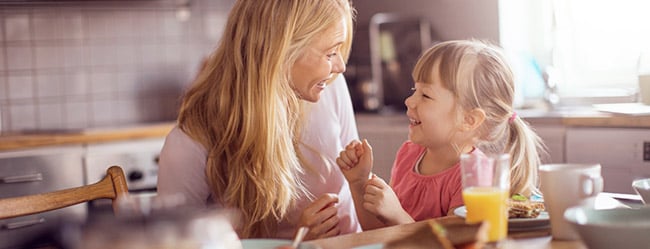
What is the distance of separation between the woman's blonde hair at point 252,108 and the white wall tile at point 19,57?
2189 mm

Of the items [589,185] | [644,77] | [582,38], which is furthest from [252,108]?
[582,38]

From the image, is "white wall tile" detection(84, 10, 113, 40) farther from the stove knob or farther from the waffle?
the waffle

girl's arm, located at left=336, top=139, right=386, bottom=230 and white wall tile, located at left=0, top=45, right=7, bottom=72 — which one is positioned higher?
white wall tile, located at left=0, top=45, right=7, bottom=72

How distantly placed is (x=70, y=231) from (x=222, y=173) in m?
0.97

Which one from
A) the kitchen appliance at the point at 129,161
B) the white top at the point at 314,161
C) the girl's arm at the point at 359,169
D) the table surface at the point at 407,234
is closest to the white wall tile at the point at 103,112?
the kitchen appliance at the point at 129,161

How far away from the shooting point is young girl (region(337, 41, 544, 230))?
180 centimetres

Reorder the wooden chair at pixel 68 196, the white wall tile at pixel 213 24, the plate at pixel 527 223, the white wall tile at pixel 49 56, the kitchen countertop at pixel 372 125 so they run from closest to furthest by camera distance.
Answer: the plate at pixel 527 223, the wooden chair at pixel 68 196, the kitchen countertop at pixel 372 125, the white wall tile at pixel 49 56, the white wall tile at pixel 213 24

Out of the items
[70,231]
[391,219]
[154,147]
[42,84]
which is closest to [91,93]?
[42,84]

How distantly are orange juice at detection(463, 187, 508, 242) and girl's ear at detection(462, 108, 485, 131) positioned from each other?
0.66 metres


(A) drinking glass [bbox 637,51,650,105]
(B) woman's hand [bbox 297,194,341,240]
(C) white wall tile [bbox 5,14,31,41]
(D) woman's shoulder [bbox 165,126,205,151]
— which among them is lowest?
(B) woman's hand [bbox 297,194,341,240]

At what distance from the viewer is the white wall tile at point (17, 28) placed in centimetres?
364

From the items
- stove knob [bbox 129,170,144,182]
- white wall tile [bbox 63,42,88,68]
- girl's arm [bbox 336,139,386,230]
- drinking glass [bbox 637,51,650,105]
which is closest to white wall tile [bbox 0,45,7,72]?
white wall tile [bbox 63,42,88,68]

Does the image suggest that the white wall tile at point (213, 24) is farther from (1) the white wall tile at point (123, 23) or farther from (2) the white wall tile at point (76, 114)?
(2) the white wall tile at point (76, 114)

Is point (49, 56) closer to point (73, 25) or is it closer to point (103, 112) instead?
point (73, 25)
